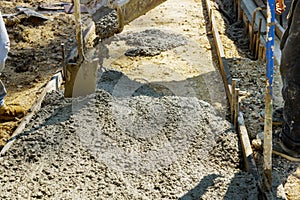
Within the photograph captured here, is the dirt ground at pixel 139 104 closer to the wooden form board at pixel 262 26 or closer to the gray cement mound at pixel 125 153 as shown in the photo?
the gray cement mound at pixel 125 153

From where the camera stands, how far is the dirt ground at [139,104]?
14.2 feet

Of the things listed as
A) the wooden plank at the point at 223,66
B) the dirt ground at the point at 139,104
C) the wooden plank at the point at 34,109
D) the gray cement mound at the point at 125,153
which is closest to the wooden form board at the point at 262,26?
the dirt ground at the point at 139,104

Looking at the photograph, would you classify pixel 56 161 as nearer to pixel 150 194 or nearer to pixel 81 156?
pixel 81 156

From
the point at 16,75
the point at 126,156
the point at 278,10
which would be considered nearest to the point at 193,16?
the point at 16,75

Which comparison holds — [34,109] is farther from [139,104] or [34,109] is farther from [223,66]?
[223,66]

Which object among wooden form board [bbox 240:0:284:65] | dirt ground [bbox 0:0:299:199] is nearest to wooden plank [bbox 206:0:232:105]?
dirt ground [bbox 0:0:299:199]

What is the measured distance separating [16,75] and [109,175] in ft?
10.9

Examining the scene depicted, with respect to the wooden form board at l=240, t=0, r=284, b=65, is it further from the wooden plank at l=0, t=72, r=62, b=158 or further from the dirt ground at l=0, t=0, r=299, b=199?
the wooden plank at l=0, t=72, r=62, b=158

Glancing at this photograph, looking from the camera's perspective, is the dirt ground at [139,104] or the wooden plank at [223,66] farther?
the wooden plank at [223,66]

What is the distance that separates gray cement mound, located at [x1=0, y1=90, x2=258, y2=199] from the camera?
4242 mm

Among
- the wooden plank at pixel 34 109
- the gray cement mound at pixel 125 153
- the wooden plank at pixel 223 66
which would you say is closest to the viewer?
the gray cement mound at pixel 125 153

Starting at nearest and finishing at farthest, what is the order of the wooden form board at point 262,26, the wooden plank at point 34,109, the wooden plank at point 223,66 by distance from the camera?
the wooden plank at point 34,109 → the wooden plank at point 223,66 → the wooden form board at point 262,26

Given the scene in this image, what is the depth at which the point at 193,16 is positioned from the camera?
360 inches

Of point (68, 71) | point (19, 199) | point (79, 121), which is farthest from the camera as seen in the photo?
point (68, 71)
